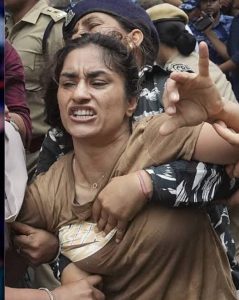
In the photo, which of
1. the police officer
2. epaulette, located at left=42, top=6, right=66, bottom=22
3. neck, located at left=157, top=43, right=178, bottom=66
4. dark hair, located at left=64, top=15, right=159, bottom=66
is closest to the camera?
dark hair, located at left=64, top=15, right=159, bottom=66

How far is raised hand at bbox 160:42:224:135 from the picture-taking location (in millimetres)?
1513

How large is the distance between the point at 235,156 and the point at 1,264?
0.70 meters

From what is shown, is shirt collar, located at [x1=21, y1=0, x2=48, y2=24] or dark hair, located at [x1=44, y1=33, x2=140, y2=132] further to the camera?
shirt collar, located at [x1=21, y1=0, x2=48, y2=24]

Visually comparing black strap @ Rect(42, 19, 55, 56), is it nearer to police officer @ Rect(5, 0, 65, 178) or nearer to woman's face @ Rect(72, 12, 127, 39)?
police officer @ Rect(5, 0, 65, 178)

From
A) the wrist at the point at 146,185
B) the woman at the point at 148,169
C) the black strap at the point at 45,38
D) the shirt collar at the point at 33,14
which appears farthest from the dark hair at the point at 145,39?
the shirt collar at the point at 33,14

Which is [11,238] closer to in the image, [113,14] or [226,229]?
[226,229]

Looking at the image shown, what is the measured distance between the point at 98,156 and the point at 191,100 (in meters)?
0.38

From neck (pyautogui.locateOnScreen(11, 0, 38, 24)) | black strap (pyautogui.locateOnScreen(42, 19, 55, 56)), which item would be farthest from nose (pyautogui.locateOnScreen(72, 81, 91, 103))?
neck (pyautogui.locateOnScreen(11, 0, 38, 24))

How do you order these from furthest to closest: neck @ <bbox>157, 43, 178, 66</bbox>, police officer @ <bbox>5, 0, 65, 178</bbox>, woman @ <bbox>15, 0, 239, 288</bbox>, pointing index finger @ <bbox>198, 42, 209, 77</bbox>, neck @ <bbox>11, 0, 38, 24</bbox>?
1. neck @ <bbox>157, 43, 178, 66</bbox>
2. neck @ <bbox>11, 0, 38, 24</bbox>
3. police officer @ <bbox>5, 0, 65, 178</bbox>
4. woman @ <bbox>15, 0, 239, 288</bbox>
5. pointing index finger @ <bbox>198, 42, 209, 77</bbox>

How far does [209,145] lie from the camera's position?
167 centimetres

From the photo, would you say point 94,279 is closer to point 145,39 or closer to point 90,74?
point 90,74

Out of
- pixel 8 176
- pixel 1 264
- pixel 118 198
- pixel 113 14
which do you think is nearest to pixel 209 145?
pixel 118 198

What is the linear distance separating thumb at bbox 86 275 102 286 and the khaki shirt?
1325mm

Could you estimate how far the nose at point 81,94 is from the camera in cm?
176
